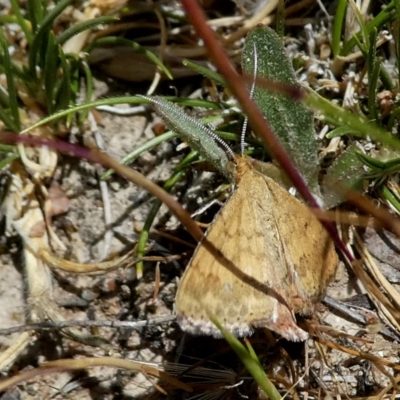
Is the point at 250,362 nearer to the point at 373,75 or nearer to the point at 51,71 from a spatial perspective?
the point at 373,75

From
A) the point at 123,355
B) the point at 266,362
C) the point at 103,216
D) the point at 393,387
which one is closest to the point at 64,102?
the point at 103,216

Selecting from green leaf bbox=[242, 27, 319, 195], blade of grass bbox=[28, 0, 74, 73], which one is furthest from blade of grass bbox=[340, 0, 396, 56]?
blade of grass bbox=[28, 0, 74, 73]

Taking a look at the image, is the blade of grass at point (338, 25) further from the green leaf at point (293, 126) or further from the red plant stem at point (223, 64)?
the red plant stem at point (223, 64)

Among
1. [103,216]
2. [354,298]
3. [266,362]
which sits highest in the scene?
[103,216]

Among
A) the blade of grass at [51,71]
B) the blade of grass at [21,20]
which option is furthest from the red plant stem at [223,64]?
the blade of grass at [21,20]

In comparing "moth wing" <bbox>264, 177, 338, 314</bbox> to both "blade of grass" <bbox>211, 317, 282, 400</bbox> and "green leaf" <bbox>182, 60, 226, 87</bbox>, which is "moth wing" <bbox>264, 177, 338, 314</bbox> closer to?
"blade of grass" <bbox>211, 317, 282, 400</bbox>

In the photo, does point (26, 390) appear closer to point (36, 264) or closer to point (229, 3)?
point (36, 264)

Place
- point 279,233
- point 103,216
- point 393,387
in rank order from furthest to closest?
point 103,216 < point 393,387 < point 279,233

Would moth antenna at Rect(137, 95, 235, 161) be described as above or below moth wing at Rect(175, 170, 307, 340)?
above

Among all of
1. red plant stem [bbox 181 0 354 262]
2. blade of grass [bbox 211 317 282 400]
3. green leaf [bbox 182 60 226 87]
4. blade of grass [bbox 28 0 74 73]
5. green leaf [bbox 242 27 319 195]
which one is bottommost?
blade of grass [bbox 211 317 282 400]

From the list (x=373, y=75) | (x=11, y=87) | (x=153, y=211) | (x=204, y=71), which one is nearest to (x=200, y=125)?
(x=204, y=71)

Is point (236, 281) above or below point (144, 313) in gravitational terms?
above
